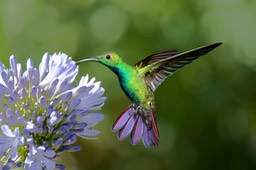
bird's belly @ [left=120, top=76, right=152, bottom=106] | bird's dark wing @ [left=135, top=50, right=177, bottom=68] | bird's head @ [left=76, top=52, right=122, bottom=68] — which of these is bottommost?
bird's belly @ [left=120, top=76, right=152, bottom=106]

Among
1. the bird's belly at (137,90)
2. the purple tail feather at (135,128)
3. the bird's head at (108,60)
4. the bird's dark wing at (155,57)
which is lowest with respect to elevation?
the purple tail feather at (135,128)

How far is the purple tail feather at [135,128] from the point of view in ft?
3.28

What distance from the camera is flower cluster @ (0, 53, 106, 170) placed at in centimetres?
111

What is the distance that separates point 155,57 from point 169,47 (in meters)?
2.08

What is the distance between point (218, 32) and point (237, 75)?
0.36 meters

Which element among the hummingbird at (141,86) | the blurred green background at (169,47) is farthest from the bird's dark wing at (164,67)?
the blurred green background at (169,47)

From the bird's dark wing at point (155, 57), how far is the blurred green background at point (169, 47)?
6.69ft

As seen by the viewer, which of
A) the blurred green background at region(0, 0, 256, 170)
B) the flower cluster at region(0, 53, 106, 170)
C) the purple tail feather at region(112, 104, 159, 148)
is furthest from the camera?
the blurred green background at region(0, 0, 256, 170)

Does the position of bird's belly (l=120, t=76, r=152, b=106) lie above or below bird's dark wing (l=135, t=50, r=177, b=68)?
below

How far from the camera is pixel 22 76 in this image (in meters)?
1.14

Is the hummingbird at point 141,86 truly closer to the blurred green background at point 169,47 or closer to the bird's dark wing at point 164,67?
the bird's dark wing at point 164,67

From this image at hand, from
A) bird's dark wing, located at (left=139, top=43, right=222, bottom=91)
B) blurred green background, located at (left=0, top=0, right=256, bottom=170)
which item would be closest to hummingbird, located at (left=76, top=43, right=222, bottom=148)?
bird's dark wing, located at (left=139, top=43, right=222, bottom=91)

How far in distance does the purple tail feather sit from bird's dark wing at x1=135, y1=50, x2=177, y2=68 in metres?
0.10

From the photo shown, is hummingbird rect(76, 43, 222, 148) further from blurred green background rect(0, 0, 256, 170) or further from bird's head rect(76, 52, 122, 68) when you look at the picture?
blurred green background rect(0, 0, 256, 170)
